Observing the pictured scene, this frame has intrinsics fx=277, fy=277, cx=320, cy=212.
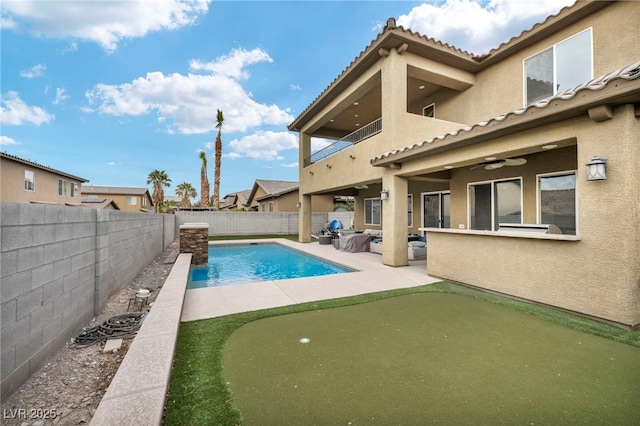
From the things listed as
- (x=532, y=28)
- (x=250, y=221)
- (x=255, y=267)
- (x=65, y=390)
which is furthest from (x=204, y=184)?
(x=65, y=390)

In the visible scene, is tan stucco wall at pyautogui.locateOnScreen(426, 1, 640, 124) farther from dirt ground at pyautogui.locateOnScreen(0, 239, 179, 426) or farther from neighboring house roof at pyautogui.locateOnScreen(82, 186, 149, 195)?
neighboring house roof at pyautogui.locateOnScreen(82, 186, 149, 195)


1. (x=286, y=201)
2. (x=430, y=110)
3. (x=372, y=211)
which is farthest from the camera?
(x=286, y=201)

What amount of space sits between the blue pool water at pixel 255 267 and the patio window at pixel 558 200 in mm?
6291

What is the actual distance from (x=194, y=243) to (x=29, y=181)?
2264cm

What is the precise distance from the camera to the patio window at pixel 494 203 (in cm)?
909

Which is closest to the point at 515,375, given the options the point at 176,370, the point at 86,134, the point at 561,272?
the point at 561,272

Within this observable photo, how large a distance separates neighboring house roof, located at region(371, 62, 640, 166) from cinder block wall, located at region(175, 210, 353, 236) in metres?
19.2

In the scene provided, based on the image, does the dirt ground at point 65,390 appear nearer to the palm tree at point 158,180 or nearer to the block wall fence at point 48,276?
the block wall fence at point 48,276

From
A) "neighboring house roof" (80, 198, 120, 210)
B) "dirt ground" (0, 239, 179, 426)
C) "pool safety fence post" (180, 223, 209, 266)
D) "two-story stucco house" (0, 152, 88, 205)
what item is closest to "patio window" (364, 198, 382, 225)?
"pool safety fence post" (180, 223, 209, 266)

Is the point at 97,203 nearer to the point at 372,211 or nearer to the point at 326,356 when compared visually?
the point at 372,211

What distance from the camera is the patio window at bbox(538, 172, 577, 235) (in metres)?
7.59

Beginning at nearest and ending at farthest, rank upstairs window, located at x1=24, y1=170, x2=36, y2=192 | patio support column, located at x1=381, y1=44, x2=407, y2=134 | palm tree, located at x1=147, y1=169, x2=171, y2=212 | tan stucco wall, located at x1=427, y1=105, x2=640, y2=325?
tan stucco wall, located at x1=427, y1=105, x2=640, y2=325, patio support column, located at x1=381, y1=44, x2=407, y2=134, upstairs window, located at x1=24, y1=170, x2=36, y2=192, palm tree, located at x1=147, y1=169, x2=171, y2=212

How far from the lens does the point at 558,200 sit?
7.97 meters

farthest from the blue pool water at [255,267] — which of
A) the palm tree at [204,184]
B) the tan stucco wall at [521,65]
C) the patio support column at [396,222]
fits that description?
the palm tree at [204,184]
